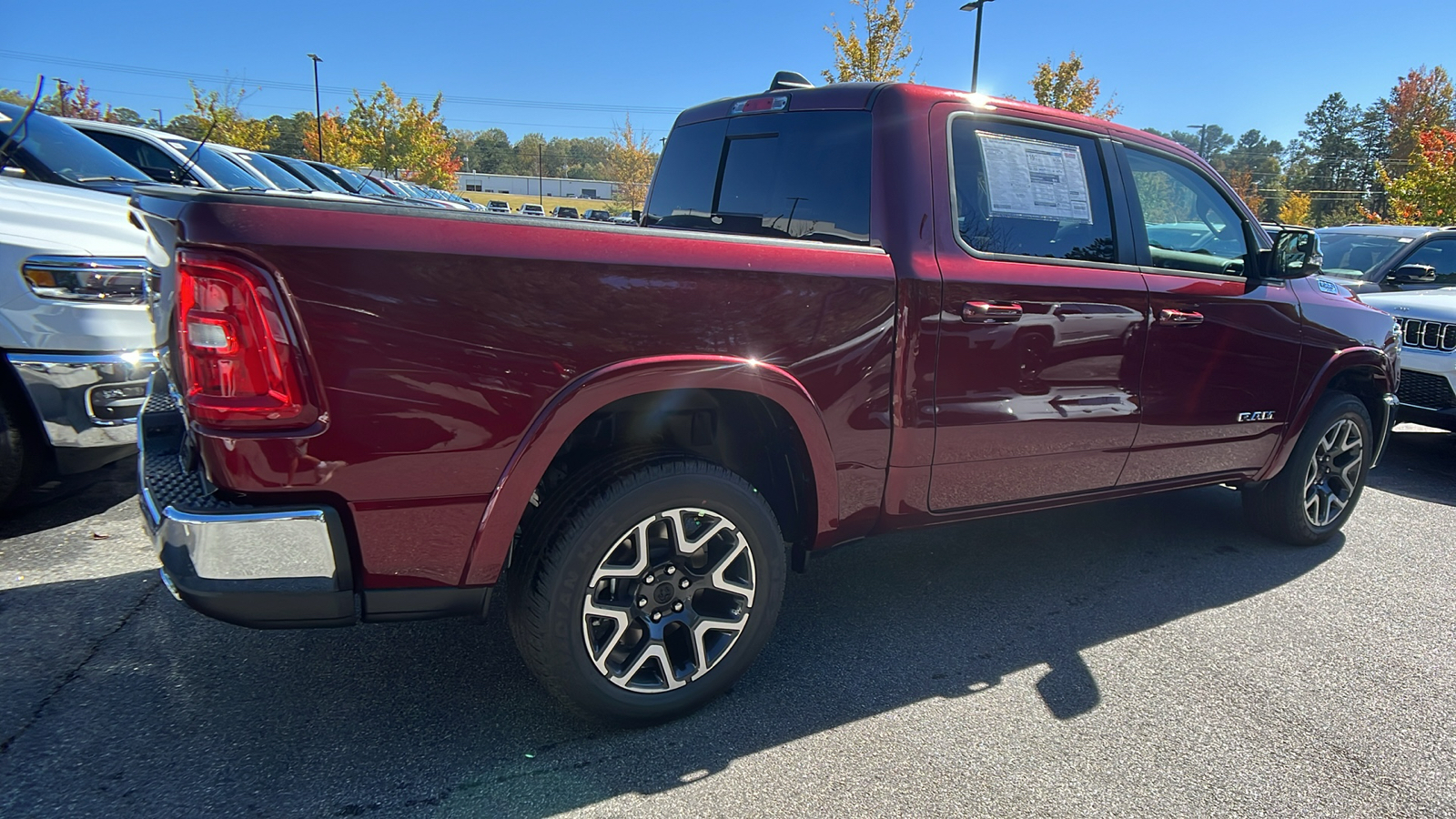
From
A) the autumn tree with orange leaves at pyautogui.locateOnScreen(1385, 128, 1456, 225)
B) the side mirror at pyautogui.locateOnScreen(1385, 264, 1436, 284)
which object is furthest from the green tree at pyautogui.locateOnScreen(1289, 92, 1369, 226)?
the side mirror at pyautogui.locateOnScreen(1385, 264, 1436, 284)

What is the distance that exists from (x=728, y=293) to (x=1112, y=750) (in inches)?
70.9

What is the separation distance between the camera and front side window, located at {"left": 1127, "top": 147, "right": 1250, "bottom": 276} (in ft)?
11.6

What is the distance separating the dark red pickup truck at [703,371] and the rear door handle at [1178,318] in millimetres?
18

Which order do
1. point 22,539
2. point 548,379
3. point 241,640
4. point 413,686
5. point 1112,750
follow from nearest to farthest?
point 548,379 < point 1112,750 < point 413,686 < point 241,640 < point 22,539

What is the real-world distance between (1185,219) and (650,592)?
2949 millimetres

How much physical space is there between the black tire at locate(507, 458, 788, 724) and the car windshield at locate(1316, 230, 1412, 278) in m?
7.61

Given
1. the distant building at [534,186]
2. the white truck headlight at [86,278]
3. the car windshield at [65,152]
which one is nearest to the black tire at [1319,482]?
the white truck headlight at [86,278]

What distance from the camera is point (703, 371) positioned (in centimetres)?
234

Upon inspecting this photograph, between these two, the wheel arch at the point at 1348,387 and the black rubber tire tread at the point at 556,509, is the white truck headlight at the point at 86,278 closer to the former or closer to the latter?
the black rubber tire tread at the point at 556,509

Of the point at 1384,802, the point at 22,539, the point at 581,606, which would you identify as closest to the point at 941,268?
the point at 581,606

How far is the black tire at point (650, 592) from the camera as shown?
90.1 inches

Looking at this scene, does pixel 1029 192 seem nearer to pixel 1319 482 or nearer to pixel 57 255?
pixel 1319 482

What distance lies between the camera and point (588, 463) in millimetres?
2461

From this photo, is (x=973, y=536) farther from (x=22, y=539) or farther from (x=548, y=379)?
(x=22, y=539)
